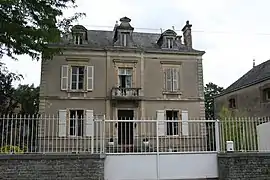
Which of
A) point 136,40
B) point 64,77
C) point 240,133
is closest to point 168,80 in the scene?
point 136,40

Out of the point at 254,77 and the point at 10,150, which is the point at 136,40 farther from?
the point at 10,150

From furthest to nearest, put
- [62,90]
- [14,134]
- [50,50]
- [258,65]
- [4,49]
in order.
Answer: [258,65] → [62,90] → [50,50] → [4,49] → [14,134]

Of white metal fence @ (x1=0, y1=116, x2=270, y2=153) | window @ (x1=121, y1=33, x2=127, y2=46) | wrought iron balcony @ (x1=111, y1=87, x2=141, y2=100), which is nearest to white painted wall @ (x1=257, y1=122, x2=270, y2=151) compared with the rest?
white metal fence @ (x1=0, y1=116, x2=270, y2=153)

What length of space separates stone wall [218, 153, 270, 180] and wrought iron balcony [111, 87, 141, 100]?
11206 millimetres

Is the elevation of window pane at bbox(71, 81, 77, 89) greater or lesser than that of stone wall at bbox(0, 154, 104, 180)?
greater

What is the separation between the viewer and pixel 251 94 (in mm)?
23344

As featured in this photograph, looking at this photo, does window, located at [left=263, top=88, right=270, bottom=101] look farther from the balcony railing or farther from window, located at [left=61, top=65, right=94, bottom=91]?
window, located at [left=61, top=65, right=94, bottom=91]

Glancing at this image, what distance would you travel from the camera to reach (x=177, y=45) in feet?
71.9

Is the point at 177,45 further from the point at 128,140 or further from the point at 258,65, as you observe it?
the point at 128,140

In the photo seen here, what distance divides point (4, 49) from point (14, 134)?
3.41 metres

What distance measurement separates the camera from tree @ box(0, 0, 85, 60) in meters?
9.27

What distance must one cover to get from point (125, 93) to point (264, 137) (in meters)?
11.1

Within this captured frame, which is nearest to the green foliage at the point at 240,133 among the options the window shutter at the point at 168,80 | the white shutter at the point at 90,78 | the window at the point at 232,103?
the window shutter at the point at 168,80

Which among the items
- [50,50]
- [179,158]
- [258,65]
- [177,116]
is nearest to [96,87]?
[177,116]
